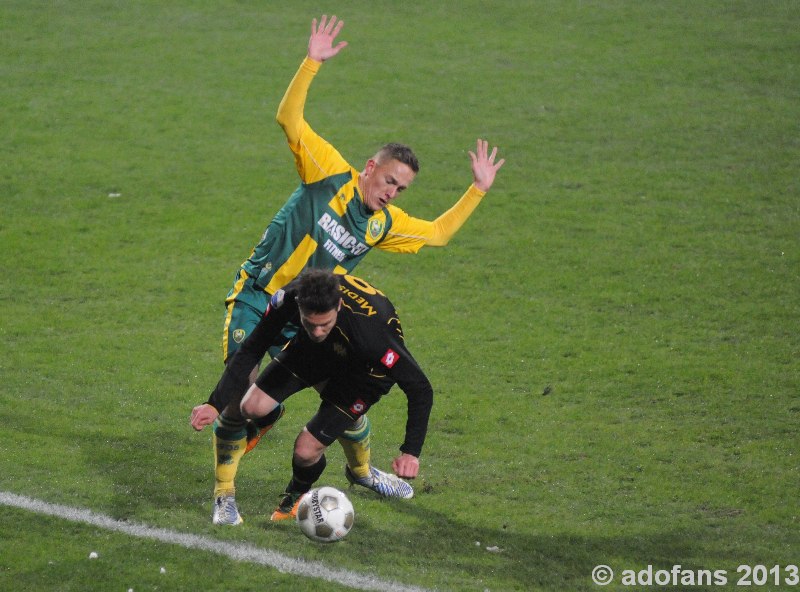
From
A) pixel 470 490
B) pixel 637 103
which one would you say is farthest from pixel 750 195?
pixel 470 490

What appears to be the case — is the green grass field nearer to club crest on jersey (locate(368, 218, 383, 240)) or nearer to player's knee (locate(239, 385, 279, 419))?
player's knee (locate(239, 385, 279, 419))

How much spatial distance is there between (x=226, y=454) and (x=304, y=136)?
2.23 metres

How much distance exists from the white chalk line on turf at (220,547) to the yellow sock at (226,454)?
0.46 meters

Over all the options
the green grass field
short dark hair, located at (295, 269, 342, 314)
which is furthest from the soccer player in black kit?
the green grass field

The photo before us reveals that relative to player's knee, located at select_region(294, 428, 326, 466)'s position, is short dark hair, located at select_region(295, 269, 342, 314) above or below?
above

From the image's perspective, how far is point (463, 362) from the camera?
998 centimetres

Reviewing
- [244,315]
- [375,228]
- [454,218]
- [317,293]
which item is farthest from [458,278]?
[317,293]

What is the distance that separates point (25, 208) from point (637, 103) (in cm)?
884

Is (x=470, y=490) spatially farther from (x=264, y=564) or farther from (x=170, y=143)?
(x=170, y=143)

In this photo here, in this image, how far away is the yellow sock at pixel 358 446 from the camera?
7.43 meters

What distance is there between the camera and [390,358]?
21.0 ft

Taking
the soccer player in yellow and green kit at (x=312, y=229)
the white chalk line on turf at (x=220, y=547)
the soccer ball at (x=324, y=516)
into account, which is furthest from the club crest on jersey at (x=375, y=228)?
the white chalk line on turf at (x=220, y=547)

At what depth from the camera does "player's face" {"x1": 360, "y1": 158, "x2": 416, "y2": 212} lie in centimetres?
717

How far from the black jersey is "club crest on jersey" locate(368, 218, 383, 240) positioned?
2.99 feet
